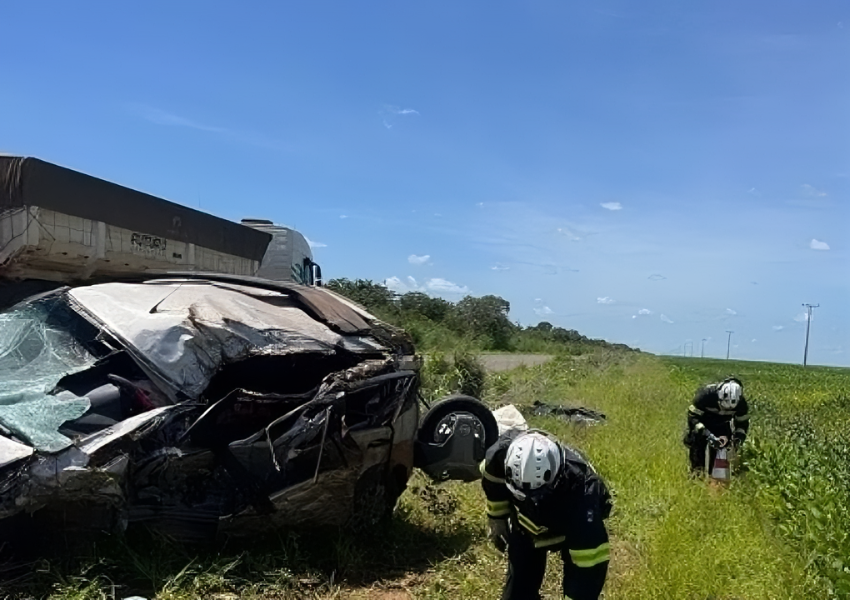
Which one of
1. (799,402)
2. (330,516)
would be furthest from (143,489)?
(799,402)

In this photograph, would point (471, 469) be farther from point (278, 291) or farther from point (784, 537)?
point (784, 537)

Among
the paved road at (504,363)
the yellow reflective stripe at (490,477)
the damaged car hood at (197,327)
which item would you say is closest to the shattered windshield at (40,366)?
the damaged car hood at (197,327)

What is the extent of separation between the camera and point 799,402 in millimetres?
19516

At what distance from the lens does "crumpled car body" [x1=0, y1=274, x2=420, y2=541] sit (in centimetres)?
412

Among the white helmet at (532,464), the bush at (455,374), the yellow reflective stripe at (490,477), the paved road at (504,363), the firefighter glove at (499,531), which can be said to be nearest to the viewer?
the white helmet at (532,464)

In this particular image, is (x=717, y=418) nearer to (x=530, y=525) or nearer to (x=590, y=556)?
(x=530, y=525)

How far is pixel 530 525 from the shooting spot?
371 centimetres

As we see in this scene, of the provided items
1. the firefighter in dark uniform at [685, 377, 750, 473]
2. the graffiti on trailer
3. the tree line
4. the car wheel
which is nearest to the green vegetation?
the firefighter in dark uniform at [685, 377, 750, 473]

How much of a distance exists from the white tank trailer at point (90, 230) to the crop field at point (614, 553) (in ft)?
9.73

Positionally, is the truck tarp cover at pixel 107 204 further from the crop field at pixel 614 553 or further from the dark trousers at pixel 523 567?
the dark trousers at pixel 523 567

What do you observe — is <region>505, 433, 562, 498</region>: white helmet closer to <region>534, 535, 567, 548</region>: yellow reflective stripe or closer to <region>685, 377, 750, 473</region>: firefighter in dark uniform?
<region>534, 535, 567, 548</region>: yellow reflective stripe

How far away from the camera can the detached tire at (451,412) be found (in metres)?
5.76

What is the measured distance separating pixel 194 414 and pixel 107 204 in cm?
346

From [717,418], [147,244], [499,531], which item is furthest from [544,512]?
[147,244]
